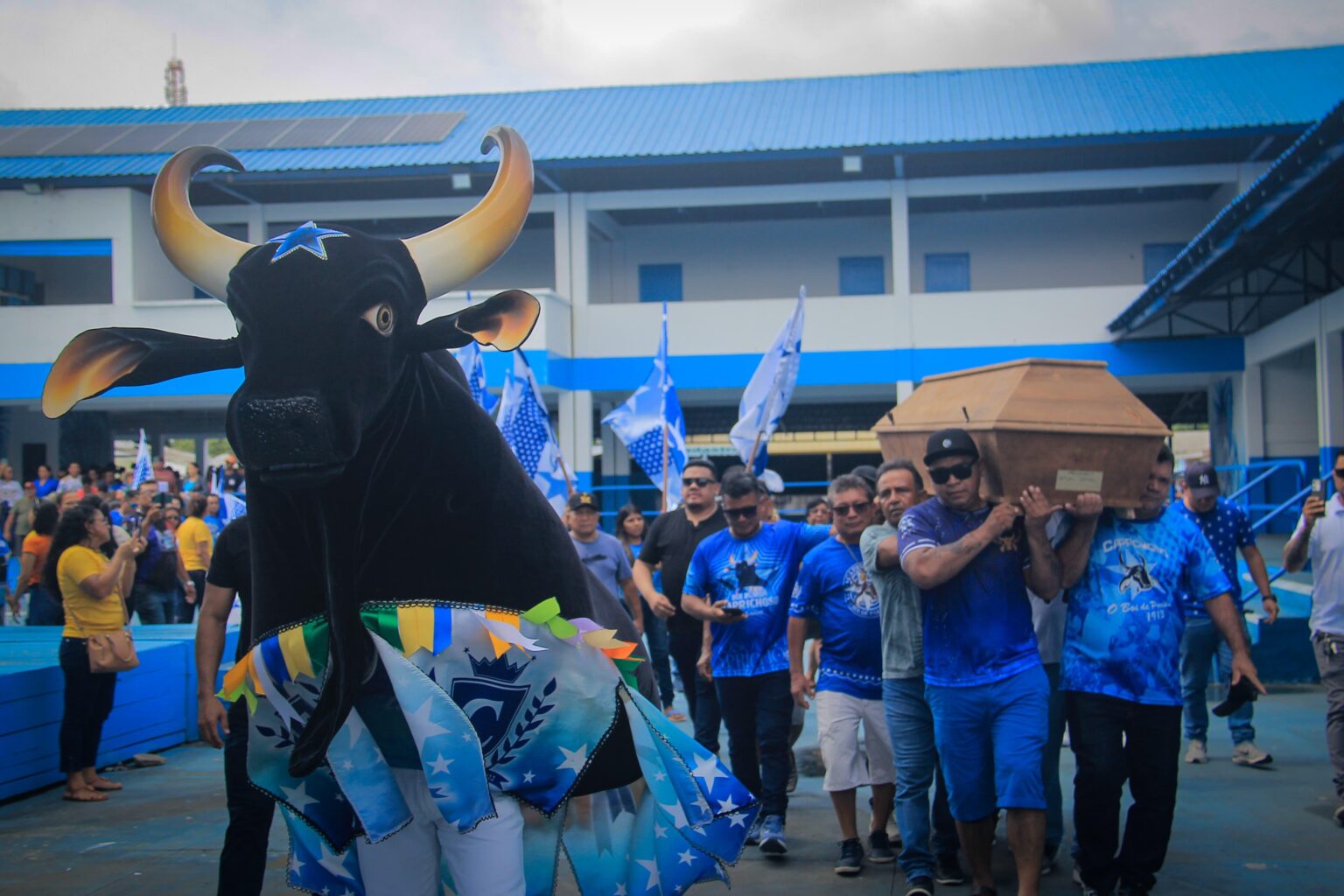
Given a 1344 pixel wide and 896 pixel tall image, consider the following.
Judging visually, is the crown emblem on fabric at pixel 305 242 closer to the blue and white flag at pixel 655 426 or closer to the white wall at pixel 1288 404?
the blue and white flag at pixel 655 426

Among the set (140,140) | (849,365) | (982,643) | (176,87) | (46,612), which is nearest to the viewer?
(982,643)

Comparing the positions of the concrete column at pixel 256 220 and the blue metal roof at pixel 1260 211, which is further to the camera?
the concrete column at pixel 256 220

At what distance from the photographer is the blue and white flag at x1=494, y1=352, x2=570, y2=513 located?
893cm

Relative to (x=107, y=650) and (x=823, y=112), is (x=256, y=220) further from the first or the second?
Answer: (x=107, y=650)

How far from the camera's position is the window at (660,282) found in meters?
23.8

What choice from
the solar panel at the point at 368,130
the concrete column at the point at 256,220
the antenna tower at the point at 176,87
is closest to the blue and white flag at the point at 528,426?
the concrete column at the point at 256,220

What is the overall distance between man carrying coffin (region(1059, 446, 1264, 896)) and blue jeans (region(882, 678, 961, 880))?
1.98 feet

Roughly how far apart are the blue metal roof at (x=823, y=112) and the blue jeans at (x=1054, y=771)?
1477 cm

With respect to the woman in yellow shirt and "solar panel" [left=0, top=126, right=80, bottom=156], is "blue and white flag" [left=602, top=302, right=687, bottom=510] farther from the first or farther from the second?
"solar panel" [left=0, top=126, right=80, bottom=156]

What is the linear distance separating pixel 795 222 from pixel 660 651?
1567 centimetres

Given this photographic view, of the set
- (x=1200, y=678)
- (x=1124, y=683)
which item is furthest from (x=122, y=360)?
(x=1200, y=678)

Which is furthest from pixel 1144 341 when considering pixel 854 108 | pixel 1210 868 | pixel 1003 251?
pixel 1210 868

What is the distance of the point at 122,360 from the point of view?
318 cm

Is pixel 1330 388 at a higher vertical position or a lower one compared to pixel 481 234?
higher
